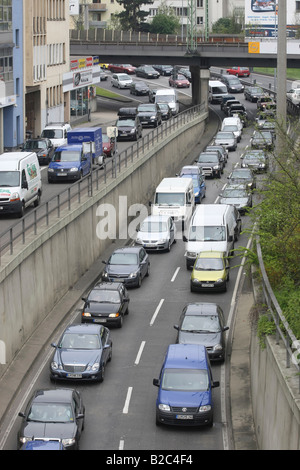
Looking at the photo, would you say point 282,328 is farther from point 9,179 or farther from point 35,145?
point 35,145

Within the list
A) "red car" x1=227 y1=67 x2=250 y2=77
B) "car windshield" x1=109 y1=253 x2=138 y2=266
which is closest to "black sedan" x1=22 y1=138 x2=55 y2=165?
"car windshield" x1=109 y1=253 x2=138 y2=266

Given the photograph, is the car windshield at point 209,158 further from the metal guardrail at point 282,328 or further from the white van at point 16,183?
the metal guardrail at point 282,328

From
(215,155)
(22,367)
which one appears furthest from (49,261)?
(215,155)

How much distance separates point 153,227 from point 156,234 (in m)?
0.37

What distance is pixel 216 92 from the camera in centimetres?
9431

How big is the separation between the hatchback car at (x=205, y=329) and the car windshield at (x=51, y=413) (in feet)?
22.9

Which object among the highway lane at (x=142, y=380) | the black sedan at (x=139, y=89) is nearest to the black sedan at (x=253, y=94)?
the black sedan at (x=139, y=89)

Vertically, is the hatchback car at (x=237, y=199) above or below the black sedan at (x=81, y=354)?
above

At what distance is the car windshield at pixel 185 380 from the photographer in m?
26.7

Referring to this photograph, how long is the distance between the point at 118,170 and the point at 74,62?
30339 millimetres

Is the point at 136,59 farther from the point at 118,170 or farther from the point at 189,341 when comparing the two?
the point at 189,341

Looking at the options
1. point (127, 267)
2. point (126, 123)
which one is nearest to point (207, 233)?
point (127, 267)

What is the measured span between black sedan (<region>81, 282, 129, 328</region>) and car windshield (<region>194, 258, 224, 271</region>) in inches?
189

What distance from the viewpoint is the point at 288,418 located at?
18.8 metres
